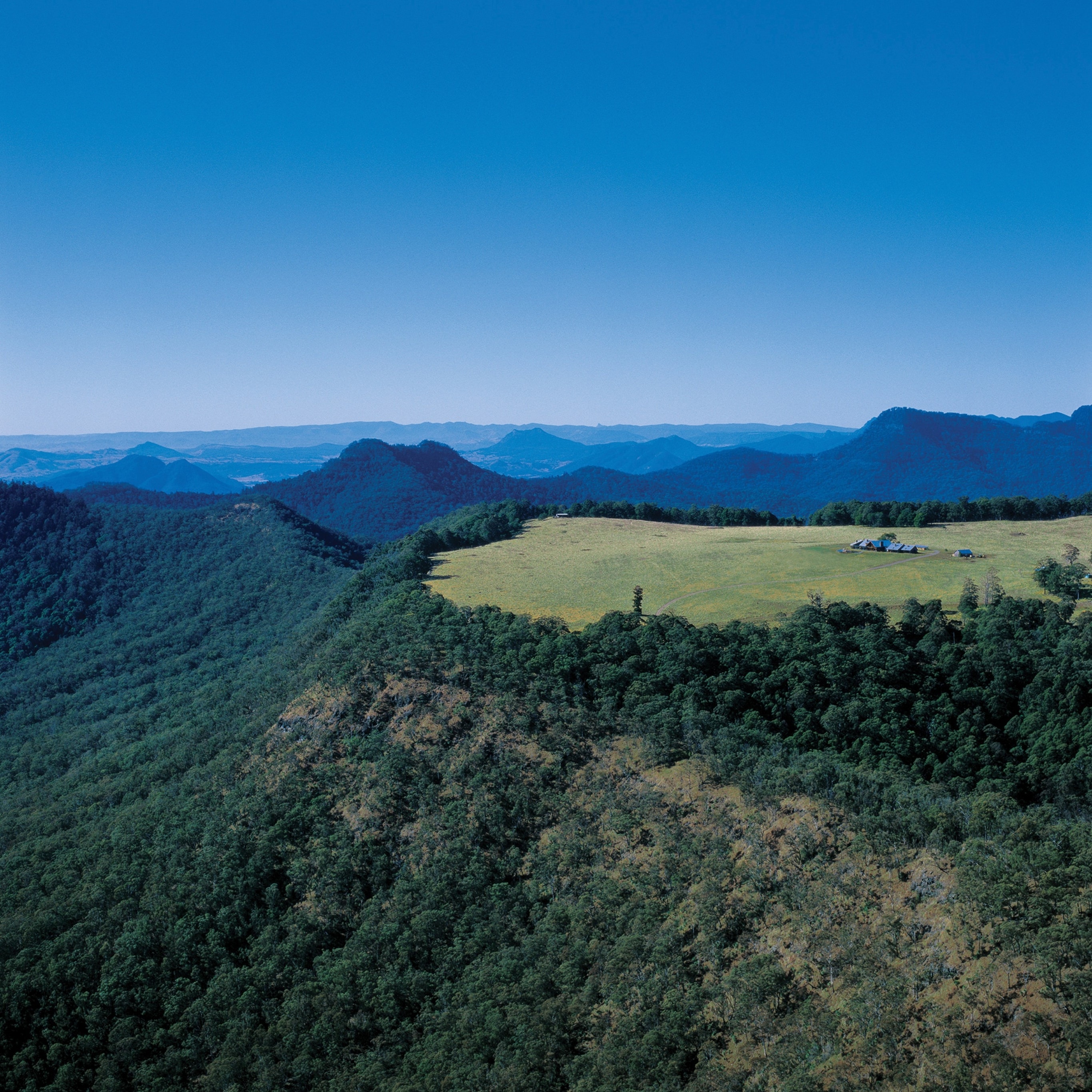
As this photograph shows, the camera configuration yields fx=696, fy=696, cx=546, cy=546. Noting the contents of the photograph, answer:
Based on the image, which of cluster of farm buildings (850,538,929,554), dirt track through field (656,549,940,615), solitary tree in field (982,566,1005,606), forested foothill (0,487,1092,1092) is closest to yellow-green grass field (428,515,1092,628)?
dirt track through field (656,549,940,615)

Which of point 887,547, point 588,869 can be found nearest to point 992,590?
point 887,547

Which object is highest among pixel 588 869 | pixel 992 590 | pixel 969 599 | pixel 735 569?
pixel 992 590

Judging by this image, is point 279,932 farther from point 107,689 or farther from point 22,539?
point 22,539

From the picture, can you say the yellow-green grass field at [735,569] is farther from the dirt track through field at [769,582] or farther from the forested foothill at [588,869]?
the forested foothill at [588,869]

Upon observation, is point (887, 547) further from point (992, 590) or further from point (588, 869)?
point (588, 869)

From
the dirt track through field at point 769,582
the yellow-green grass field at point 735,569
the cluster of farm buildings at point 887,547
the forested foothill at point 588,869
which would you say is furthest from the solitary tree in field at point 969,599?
the cluster of farm buildings at point 887,547
